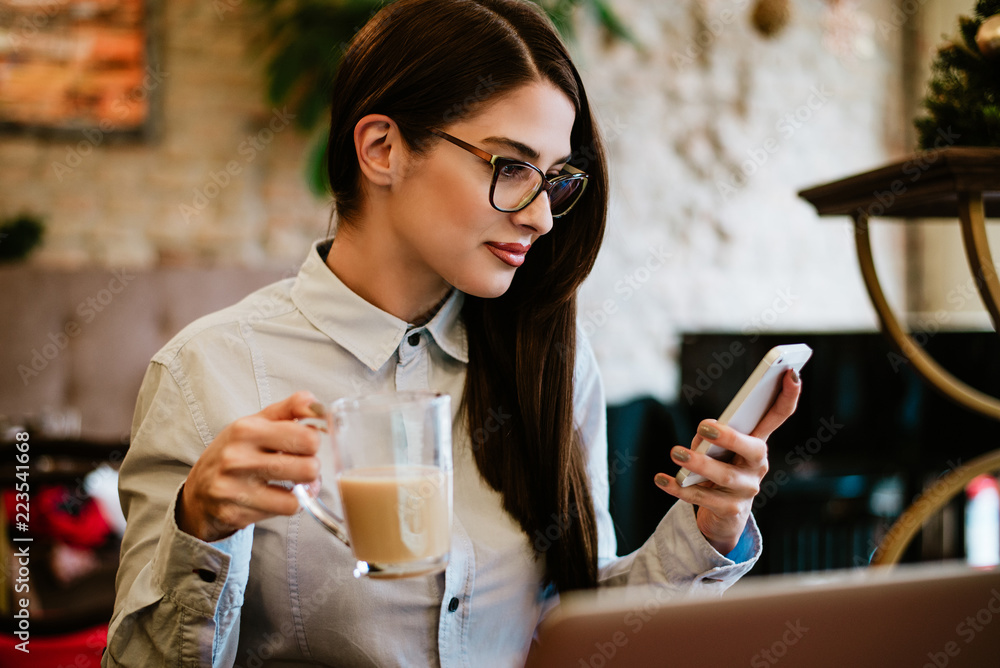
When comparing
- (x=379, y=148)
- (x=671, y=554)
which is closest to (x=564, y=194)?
(x=379, y=148)

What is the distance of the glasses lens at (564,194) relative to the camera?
3.54ft

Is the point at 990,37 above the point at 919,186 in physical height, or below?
above

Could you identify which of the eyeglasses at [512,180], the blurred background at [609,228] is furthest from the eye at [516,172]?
the blurred background at [609,228]

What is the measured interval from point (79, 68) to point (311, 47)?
3.01 ft

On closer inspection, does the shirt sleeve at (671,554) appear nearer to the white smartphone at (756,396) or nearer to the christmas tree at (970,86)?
the white smartphone at (756,396)

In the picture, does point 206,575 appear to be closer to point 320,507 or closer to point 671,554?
point 320,507

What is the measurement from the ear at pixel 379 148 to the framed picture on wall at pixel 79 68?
2.37 metres

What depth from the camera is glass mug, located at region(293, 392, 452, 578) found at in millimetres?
637

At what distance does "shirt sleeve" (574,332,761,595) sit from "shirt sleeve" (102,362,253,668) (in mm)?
566

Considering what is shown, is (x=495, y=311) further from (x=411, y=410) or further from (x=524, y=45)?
(x=411, y=410)

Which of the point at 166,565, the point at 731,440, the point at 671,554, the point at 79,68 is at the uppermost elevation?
the point at 79,68

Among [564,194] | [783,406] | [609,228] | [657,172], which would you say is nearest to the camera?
[783,406]

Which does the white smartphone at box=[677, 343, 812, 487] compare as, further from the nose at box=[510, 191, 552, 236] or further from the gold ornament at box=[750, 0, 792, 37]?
the gold ornament at box=[750, 0, 792, 37]

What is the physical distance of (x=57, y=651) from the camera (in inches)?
59.8
